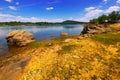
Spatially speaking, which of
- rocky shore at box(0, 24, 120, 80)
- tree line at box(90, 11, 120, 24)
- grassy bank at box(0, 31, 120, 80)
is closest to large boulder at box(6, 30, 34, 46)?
rocky shore at box(0, 24, 120, 80)

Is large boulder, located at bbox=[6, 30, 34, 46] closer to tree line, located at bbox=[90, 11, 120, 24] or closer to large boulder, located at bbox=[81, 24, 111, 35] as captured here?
large boulder, located at bbox=[81, 24, 111, 35]

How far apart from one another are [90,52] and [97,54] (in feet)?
3.62

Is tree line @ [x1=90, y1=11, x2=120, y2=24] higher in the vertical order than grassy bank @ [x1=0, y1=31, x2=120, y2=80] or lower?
higher

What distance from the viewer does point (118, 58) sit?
63.1 ft

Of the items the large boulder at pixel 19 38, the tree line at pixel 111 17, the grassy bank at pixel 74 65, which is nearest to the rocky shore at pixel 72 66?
the grassy bank at pixel 74 65

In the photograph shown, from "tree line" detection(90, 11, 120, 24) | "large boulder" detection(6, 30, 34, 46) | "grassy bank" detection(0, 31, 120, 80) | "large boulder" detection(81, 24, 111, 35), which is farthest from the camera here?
"tree line" detection(90, 11, 120, 24)

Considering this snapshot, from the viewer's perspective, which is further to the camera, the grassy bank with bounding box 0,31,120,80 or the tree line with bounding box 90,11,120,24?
the tree line with bounding box 90,11,120,24

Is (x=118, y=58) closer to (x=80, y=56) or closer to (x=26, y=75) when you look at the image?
(x=80, y=56)

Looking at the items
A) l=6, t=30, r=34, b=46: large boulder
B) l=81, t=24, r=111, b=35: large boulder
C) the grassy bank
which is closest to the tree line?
l=81, t=24, r=111, b=35: large boulder

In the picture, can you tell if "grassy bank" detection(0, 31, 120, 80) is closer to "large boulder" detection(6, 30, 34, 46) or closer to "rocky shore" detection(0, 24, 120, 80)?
"rocky shore" detection(0, 24, 120, 80)

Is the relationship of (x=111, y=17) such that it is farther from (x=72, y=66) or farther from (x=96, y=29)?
(x=72, y=66)

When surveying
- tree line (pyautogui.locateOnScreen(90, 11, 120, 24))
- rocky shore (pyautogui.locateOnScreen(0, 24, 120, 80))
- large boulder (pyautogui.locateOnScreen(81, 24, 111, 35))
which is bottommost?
rocky shore (pyautogui.locateOnScreen(0, 24, 120, 80))

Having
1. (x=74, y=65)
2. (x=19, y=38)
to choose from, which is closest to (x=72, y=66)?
(x=74, y=65)

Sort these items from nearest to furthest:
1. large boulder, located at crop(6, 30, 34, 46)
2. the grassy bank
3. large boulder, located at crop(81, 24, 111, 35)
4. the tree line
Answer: the grassy bank < large boulder, located at crop(6, 30, 34, 46) < large boulder, located at crop(81, 24, 111, 35) < the tree line
